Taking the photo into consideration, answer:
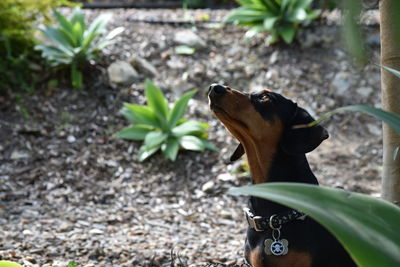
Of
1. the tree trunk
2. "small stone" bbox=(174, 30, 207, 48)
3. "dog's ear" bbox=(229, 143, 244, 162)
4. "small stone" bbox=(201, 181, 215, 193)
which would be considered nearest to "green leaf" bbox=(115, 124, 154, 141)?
"small stone" bbox=(201, 181, 215, 193)

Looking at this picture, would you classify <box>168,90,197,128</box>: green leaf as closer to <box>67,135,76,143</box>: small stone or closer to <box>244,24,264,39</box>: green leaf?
<box>67,135,76,143</box>: small stone

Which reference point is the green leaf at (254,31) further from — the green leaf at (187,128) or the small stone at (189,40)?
the green leaf at (187,128)

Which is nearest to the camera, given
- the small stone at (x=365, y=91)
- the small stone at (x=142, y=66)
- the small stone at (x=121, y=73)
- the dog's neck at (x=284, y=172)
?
the dog's neck at (x=284, y=172)

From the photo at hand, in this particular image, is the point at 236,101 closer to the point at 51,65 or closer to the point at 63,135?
the point at 63,135

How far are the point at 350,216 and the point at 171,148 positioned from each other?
12.1 ft

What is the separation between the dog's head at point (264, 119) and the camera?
9.15ft

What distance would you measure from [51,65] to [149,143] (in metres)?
1.24

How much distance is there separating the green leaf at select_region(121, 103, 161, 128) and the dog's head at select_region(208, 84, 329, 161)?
2.48 metres

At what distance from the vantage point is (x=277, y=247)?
273cm

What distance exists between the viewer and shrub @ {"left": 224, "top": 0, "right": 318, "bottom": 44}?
20.4 ft

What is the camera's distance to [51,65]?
5.80m

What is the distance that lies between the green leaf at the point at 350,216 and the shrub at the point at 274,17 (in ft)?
15.2

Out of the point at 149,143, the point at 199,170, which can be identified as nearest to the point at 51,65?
the point at 149,143

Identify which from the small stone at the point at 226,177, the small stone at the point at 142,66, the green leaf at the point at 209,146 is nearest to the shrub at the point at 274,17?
the small stone at the point at 142,66
